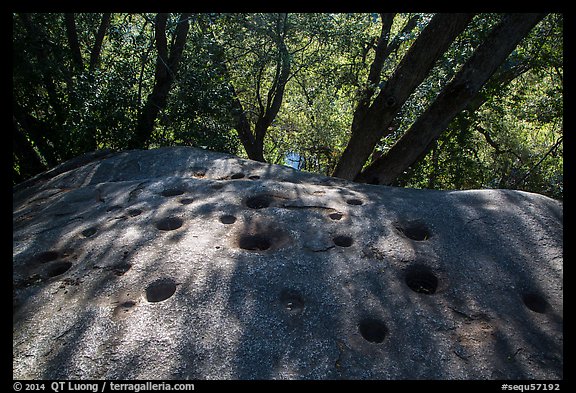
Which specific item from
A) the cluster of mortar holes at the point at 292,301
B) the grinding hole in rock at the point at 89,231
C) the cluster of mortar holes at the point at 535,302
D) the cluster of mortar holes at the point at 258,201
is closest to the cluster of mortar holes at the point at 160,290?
the cluster of mortar holes at the point at 292,301

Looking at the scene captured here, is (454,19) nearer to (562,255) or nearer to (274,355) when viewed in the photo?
(562,255)

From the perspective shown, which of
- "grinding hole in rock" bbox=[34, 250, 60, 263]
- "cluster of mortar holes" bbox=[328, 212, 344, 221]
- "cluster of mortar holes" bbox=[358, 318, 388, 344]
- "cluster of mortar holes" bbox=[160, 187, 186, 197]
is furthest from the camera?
"cluster of mortar holes" bbox=[160, 187, 186, 197]

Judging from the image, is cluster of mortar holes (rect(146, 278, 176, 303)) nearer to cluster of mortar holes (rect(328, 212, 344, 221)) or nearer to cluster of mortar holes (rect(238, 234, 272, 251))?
cluster of mortar holes (rect(238, 234, 272, 251))

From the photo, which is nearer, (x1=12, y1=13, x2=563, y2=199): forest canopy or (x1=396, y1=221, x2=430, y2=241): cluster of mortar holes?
(x1=396, y1=221, x2=430, y2=241): cluster of mortar holes

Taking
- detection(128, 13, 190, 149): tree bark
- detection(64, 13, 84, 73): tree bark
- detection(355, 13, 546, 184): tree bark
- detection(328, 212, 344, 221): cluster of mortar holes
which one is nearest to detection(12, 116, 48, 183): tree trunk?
detection(64, 13, 84, 73): tree bark

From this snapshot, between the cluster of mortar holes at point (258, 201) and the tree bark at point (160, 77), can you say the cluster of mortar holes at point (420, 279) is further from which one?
the tree bark at point (160, 77)

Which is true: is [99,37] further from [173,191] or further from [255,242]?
[255,242]

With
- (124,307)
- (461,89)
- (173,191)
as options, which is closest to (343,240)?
(124,307)

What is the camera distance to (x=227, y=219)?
141 inches

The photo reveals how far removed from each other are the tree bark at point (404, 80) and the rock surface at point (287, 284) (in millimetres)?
2887

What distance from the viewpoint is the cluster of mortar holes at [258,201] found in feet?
12.8

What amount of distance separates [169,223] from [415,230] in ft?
6.64

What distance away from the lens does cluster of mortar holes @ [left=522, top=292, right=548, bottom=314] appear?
2898 mm

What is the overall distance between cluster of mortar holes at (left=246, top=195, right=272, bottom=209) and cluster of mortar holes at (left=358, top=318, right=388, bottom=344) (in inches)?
59.7
